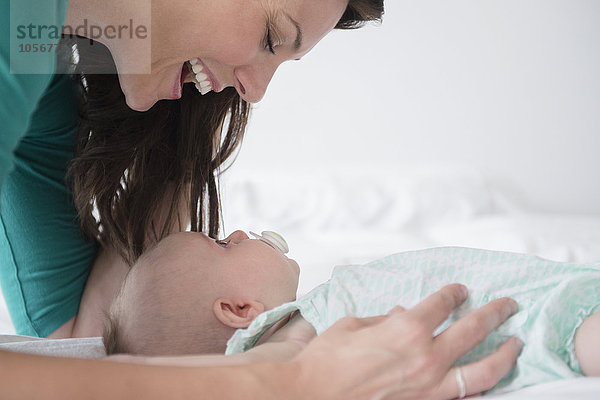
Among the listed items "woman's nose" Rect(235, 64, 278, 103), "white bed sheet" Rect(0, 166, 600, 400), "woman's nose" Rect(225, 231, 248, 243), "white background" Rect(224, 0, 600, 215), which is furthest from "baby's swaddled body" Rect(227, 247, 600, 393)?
"white background" Rect(224, 0, 600, 215)

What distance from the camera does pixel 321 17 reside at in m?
1.16

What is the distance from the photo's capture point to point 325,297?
1028mm

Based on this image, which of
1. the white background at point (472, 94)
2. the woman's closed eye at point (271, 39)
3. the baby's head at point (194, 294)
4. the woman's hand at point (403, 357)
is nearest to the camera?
the woman's hand at point (403, 357)

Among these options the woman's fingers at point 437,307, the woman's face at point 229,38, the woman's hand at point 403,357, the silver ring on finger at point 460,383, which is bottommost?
the silver ring on finger at point 460,383

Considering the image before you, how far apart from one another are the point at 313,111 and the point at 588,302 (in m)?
1.94

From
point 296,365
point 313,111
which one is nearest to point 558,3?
point 313,111

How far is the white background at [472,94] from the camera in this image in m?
2.65

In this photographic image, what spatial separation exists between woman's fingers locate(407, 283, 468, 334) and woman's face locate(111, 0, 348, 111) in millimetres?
529

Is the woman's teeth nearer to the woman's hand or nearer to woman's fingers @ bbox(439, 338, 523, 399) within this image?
the woman's hand

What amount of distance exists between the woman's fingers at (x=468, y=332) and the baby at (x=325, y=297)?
6 centimetres

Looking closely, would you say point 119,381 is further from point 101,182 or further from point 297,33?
point 101,182

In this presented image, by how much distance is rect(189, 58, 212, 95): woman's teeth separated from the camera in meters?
1.25

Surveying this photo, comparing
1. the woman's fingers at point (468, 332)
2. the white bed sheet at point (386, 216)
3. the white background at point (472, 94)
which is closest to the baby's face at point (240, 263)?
the woman's fingers at point (468, 332)

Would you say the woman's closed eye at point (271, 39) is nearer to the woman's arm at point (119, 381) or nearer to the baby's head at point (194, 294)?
the baby's head at point (194, 294)
